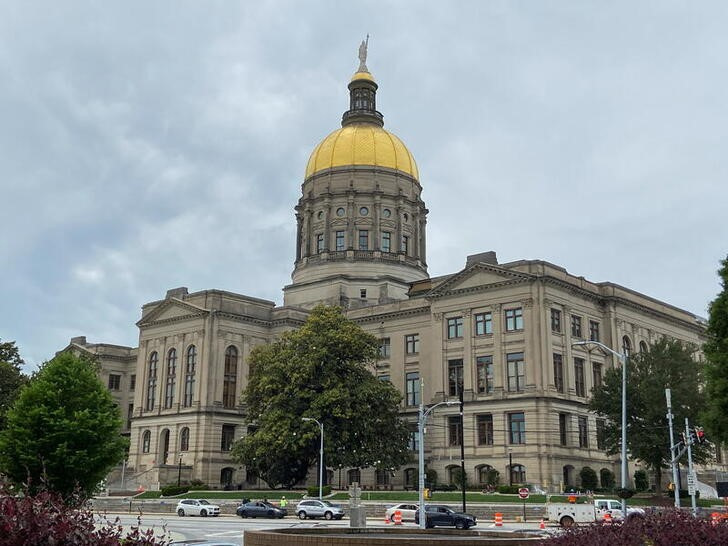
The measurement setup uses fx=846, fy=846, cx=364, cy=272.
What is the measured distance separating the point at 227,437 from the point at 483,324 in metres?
30.7

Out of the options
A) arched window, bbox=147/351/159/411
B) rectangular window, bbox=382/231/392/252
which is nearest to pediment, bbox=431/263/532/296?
rectangular window, bbox=382/231/392/252

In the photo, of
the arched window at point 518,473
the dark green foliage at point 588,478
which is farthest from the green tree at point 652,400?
the arched window at point 518,473

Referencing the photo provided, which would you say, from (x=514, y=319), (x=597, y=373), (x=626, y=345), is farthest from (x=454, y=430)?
(x=626, y=345)

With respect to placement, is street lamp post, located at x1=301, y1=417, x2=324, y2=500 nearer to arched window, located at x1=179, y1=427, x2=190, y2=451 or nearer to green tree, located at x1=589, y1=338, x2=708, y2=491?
green tree, located at x1=589, y1=338, x2=708, y2=491

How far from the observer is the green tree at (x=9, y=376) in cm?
7356

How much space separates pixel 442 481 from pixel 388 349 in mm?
16366

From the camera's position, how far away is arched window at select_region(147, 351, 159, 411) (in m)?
94.4

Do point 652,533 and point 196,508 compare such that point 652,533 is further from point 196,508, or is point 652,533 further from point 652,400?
point 196,508

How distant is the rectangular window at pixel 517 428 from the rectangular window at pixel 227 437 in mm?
30711

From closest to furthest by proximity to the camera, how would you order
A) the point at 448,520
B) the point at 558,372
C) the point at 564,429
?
the point at 448,520 → the point at 564,429 → the point at 558,372

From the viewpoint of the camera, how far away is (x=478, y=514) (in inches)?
2202

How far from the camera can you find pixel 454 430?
7506 cm

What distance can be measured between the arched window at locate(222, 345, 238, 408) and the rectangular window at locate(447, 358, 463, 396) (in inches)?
983

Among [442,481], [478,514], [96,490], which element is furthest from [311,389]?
[96,490]
